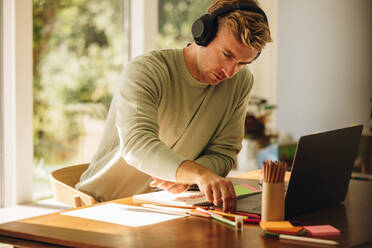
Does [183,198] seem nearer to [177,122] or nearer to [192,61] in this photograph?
[177,122]

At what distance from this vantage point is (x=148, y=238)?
112 centimetres

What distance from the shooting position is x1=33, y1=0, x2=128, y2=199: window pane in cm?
268

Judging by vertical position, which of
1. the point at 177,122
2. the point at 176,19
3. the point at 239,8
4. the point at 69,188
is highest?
the point at 176,19

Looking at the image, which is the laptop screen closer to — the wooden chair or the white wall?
the wooden chair

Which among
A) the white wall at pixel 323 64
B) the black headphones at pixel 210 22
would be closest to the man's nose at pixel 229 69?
the black headphones at pixel 210 22

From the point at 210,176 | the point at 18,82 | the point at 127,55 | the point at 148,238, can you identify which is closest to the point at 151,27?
the point at 127,55

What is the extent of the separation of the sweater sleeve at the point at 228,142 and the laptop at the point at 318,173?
29 centimetres

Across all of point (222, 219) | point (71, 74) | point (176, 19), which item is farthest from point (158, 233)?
point (176, 19)

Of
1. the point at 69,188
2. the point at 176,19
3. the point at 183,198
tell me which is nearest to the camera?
the point at 183,198

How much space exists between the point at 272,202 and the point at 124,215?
0.40 meters

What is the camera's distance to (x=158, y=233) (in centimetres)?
117

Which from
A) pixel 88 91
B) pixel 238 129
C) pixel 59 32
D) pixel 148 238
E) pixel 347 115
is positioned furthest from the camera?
pixel 347 115

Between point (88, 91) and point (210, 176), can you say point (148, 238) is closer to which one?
point (210, 176)

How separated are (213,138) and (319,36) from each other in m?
2.31
